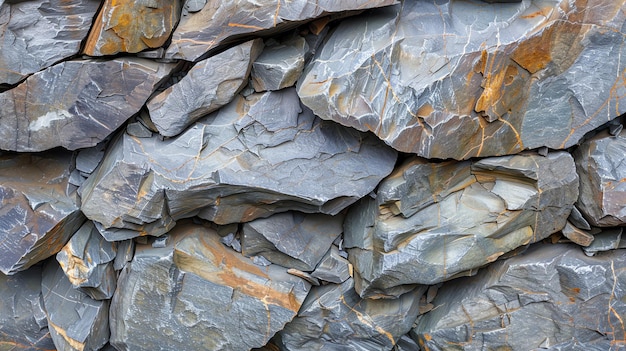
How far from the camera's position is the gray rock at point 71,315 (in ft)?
10.7

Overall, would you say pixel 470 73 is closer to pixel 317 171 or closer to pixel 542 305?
pixel 317 171

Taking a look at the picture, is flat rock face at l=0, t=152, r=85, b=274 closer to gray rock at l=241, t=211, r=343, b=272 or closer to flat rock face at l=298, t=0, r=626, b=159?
gray rock at l=241, t=211, r=343, b=272

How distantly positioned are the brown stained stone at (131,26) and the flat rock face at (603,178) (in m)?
2.31

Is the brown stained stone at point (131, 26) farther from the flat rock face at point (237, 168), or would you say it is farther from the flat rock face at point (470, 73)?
the flat rock face at point (470, 73)

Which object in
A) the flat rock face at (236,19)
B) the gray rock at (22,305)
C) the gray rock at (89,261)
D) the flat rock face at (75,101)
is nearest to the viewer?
the flat rock face at (236,19)

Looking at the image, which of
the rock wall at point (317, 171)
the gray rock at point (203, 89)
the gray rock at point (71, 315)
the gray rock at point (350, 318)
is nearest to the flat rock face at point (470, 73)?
the rock wall at point (317, 171)

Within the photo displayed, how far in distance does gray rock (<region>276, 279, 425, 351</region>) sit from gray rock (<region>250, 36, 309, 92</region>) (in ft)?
4.07

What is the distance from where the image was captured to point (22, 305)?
3461mm

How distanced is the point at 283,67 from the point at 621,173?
186cm

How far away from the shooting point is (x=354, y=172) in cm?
304

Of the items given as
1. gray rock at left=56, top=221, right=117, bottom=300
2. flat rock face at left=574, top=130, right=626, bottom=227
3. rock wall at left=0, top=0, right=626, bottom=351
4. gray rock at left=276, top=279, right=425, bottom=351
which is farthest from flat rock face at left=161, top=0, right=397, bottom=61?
gray rock at left=276, top=279, right=425, bottom=351

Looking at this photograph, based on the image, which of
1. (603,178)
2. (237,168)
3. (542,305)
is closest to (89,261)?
(237,168)

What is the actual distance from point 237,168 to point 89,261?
105 centimetres

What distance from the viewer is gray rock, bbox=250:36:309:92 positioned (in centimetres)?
292
